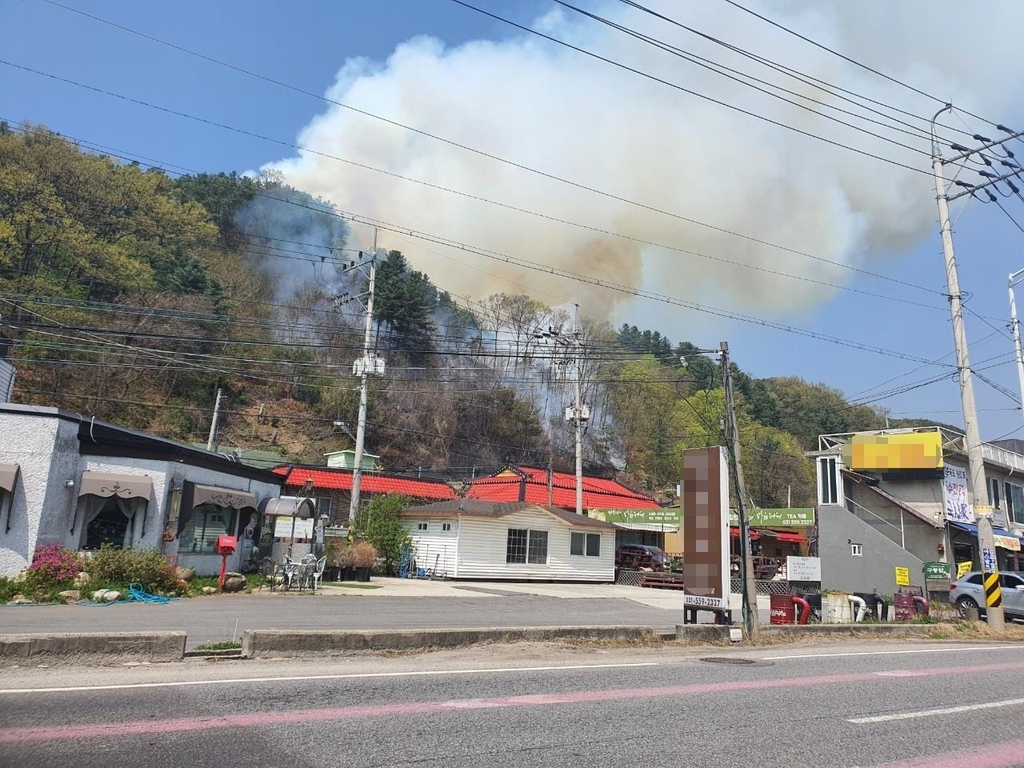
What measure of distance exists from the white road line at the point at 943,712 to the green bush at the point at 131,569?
16.8m

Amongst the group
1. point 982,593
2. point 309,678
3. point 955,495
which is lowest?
point 309,678

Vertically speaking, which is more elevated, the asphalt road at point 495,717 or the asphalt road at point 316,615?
the asphalt road at point 495,717

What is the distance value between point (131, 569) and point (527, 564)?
60.3 ft

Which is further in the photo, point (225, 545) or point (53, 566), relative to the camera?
point (225, 545)

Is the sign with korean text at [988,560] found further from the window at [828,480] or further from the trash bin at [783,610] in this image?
the window at [828,480]

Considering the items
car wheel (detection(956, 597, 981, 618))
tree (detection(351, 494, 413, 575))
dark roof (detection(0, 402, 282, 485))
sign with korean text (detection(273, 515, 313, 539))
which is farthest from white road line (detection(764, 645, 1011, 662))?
tree (detection(351, 494, 413, 575))

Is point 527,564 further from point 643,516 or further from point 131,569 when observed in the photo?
point 131,569

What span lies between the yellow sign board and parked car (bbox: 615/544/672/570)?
10949mm

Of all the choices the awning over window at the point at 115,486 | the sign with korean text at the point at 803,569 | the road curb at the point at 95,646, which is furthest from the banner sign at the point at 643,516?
the road curb at the point at 95,646

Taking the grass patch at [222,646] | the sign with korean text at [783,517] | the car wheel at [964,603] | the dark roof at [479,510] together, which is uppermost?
the sign with korean text at [783,517]

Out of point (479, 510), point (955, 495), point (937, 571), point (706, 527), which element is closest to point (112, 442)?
point (479, 510)

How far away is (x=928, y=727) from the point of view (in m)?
6.60

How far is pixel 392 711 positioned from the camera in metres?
6.36

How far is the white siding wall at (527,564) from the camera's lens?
103 feet
